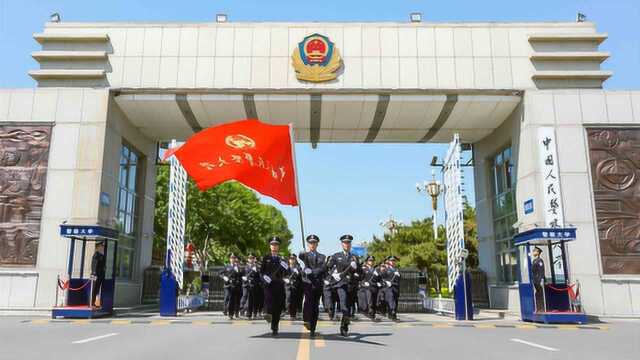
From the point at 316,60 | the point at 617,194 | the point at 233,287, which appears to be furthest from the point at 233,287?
the point at 617,194

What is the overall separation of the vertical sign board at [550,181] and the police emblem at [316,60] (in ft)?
24.6

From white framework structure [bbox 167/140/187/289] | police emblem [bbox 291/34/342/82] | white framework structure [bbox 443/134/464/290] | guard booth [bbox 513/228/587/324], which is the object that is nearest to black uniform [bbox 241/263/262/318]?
white framework structure [bbox 167/140/187/289]

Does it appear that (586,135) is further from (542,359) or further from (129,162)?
(129,162)

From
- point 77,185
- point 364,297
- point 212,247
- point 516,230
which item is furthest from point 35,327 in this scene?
point 212,247

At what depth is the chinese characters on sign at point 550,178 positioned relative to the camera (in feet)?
50.6

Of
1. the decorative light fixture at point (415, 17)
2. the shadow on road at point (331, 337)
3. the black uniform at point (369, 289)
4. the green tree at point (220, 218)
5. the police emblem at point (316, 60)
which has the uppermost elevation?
the decorative light fixture at point (415, 17)

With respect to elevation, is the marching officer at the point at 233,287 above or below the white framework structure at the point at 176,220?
below

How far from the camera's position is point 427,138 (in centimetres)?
2098

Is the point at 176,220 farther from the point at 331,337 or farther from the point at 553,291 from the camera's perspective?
the point at 553,291

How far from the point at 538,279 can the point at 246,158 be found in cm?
902

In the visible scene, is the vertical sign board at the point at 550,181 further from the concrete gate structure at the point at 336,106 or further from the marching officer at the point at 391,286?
the marching officer at the point at 391,286

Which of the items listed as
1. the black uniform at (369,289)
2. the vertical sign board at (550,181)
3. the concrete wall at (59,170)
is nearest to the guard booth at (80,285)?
the concrete wall at (59,170)

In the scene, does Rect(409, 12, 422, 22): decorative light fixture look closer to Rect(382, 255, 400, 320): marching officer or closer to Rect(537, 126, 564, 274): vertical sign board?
Rect(537, 126, 564, 274): vertical sign board

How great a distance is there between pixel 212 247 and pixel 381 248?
61.3 ft
